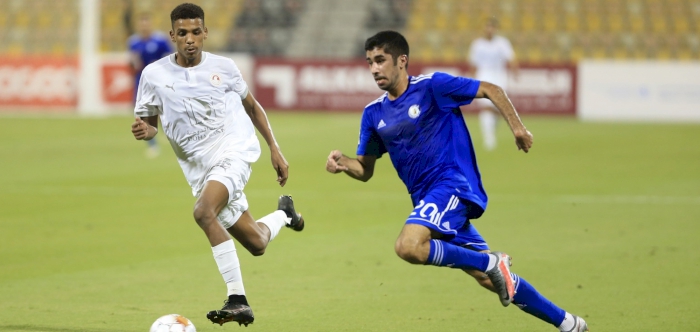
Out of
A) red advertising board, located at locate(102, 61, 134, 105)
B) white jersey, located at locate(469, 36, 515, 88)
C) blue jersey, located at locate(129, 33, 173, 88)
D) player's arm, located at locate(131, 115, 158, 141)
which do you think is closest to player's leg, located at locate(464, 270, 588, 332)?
player's arm, located at locate(131, 115, 158, 141)

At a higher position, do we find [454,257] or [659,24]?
[454,257]

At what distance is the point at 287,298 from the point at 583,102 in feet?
64.3

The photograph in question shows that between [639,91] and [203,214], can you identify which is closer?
[203,214]

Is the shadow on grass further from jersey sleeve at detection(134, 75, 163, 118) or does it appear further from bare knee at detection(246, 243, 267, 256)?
jersey sleeve at detection(134, 75, 163, 118)

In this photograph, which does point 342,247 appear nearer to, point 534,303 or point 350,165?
point 350,165

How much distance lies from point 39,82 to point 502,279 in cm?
2329

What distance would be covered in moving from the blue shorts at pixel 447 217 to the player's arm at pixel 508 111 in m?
0.49

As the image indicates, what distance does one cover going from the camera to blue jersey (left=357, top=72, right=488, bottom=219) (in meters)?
5.99

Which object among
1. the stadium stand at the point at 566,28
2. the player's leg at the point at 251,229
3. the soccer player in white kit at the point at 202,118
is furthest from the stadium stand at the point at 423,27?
the soccer player in white kit at the point at 202,118

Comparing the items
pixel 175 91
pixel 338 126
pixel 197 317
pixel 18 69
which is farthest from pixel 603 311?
pixel 18 69

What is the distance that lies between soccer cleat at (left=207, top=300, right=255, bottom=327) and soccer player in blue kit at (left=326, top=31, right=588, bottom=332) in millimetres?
1007

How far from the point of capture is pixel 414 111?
605 centimetres

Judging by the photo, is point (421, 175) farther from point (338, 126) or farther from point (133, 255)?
point (338, 126)

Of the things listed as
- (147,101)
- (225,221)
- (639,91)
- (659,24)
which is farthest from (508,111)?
(659,24)
